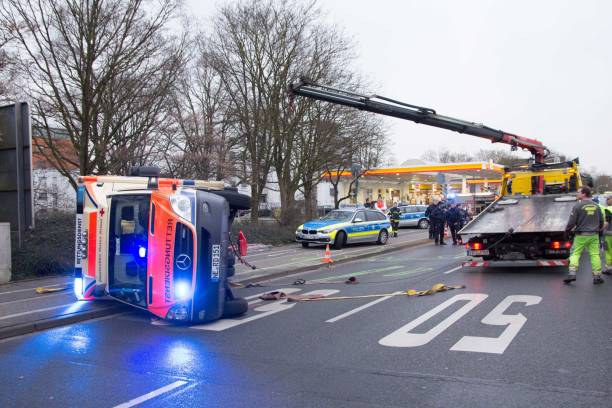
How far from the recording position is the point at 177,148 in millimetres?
26516

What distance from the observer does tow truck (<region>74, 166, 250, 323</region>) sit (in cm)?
754

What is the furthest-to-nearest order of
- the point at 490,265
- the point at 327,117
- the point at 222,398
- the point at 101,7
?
the point at 327,117 < the point at 101,7 < the point at 490,265 < the point at 222,398

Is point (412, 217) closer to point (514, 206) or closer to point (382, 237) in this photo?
point (382, 237)

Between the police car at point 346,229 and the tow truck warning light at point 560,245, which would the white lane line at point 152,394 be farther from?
the police car at point 346,229

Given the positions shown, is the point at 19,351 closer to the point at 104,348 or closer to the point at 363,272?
the point at 104,348

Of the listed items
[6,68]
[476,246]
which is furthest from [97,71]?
[476,246]

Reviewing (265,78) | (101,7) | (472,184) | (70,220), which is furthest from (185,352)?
(472,184)

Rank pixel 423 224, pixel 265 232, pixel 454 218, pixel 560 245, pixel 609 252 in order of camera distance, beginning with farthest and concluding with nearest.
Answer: pixel 423 224, pixel 265 232, pixel 454 218, pixel 609 252, pixel 560 245

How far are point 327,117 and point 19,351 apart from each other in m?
21.2

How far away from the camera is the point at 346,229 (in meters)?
20.5

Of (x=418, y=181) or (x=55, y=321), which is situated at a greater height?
(x=418, y=181)

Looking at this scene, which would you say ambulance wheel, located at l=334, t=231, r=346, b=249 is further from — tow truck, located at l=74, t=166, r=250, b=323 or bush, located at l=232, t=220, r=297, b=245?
tow truck, located at l=74, t=166, r=250, b=323

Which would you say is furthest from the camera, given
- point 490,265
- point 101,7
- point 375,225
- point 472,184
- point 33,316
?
point 472,184

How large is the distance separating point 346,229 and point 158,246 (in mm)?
13347
